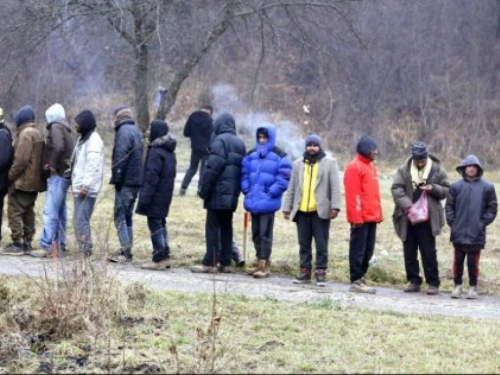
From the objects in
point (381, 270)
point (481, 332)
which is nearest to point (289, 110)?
point (381, 270)

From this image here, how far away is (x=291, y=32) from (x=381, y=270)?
6.22 meters

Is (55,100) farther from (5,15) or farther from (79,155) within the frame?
(79,155)

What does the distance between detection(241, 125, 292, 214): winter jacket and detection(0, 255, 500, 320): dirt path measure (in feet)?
2.98

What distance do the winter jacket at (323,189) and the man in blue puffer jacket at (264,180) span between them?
216 mm

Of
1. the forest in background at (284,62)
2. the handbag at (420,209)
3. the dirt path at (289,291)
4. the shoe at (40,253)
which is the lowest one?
the dirt path at (289,291)

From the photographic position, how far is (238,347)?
705 cm

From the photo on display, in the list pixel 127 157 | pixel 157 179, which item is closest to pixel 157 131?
pixel 127 157

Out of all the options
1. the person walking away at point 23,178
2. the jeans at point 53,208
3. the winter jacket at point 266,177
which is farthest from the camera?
the person walking away at point 23,178

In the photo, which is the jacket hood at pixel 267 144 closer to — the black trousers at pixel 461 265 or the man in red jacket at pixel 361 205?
the man in red jacket at pixel 361 205

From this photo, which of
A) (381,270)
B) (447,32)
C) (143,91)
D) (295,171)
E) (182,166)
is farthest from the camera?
(447,32)

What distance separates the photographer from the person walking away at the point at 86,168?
36.3ft

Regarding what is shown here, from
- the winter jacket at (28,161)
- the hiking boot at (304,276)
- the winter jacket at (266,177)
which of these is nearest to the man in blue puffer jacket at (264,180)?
the winter jacket at (266,177)

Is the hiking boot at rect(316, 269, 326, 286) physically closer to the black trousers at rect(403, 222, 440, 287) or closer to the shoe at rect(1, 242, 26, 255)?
the black trousers at rect(403, 222, 440, 287)

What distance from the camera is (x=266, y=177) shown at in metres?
10.9
